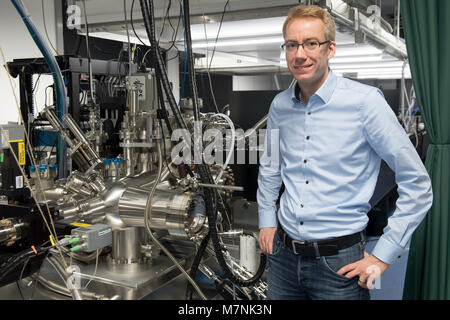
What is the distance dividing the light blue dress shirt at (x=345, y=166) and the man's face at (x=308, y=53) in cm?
6

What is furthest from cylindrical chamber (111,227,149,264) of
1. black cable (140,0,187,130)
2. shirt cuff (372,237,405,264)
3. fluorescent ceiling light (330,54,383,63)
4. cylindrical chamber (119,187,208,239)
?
fluorescent ceiling light (330,54,383,63)

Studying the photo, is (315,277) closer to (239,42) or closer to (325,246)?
(325,246)

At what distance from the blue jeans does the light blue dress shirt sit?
2.6 inches

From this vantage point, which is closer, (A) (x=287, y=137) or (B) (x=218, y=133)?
(A) (x=287, y=137)

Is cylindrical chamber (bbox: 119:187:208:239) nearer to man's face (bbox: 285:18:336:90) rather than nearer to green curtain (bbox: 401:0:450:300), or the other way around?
man's face (bbox: 285:18:336:90)

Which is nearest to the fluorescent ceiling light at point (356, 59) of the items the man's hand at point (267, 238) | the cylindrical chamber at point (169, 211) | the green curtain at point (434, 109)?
the green curtain at point (434, 109)

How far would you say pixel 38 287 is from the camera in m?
1.73

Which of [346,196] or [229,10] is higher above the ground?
[229,10]

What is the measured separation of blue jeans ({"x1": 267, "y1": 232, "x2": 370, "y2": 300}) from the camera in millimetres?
1178
